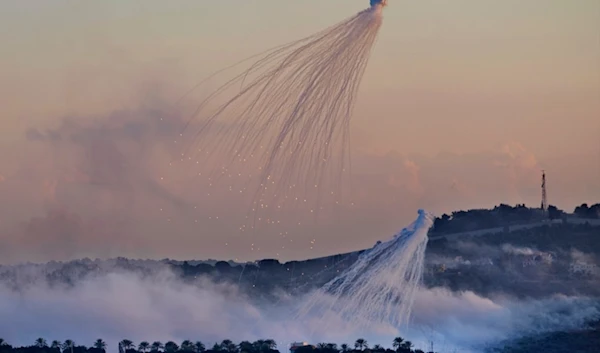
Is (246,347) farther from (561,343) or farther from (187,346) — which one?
(561,343)

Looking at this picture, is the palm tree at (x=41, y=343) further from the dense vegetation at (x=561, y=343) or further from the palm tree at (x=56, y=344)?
the dense vegetation at (x=561, y=343)

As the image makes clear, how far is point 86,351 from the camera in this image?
176 m

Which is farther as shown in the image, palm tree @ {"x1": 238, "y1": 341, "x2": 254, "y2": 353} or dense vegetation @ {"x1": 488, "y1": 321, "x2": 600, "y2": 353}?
dense vegetation @ {"x1": 488, "y1": 321, "x2": 600, "y2": 353}

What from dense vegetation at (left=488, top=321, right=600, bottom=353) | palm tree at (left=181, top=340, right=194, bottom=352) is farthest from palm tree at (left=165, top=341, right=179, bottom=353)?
dense vegetation at (left=488, top=321, right=600, bottom=353)

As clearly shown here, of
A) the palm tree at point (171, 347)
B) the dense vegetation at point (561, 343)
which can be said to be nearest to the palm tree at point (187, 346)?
the palm tree at point (171, 347)

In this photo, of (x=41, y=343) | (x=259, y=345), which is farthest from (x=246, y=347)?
(x=41, y=343)

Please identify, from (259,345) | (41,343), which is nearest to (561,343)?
(259,345)

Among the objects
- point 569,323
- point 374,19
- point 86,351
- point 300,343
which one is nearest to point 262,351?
point 300,343

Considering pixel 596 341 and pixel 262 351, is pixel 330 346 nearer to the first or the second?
pixel 262 351

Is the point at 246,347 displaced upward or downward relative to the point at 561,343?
downward

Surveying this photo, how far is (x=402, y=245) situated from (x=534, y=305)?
75.5 metres

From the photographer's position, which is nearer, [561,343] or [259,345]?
[259,345]

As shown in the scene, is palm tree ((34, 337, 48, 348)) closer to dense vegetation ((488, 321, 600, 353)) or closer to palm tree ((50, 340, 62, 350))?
palm tree ((50, 340, 62, 350))

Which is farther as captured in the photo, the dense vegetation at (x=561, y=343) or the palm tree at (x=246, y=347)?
the dense vegetation at (x=561, y=343)
